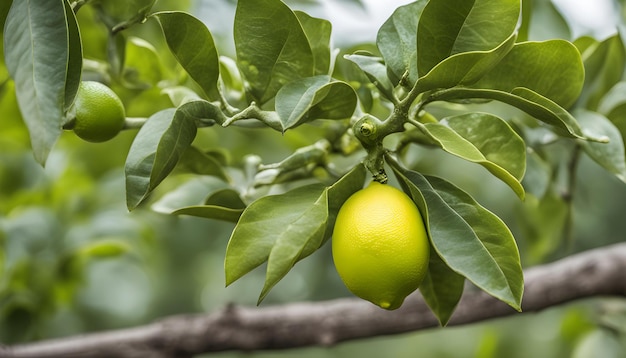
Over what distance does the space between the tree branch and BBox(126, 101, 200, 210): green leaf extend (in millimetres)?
516

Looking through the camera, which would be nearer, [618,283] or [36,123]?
[36,123]

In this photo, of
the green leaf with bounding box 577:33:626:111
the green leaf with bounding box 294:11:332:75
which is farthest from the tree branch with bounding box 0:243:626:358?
the green leaf with bounding box 294:11:332:75

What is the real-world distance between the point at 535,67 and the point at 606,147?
0.74 ft

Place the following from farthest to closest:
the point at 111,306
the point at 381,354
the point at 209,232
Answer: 1. the point at 381,354
2. the point at 209,232
3. the point at 111,306

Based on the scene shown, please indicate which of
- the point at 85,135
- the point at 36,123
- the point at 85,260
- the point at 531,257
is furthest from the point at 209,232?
the point at 36,123

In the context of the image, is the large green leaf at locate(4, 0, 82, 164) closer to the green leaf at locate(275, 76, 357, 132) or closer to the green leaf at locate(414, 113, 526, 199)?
the green leaf at locate(275, 76, 357, 132)

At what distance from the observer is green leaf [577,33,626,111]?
0.89 metres

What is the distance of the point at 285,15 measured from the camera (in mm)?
573

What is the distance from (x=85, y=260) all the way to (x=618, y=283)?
3.02ft

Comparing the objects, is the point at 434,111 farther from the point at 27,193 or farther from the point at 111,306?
the point at 111,306

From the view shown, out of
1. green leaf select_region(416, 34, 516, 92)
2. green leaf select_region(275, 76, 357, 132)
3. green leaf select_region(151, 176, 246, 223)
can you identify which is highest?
green leaf select_region(416, 34, 516, 92)

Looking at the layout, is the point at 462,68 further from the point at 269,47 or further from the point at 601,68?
the point at 601,68

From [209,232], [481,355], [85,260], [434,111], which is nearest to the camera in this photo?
[434,111]

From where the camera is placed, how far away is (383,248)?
1.74ft
